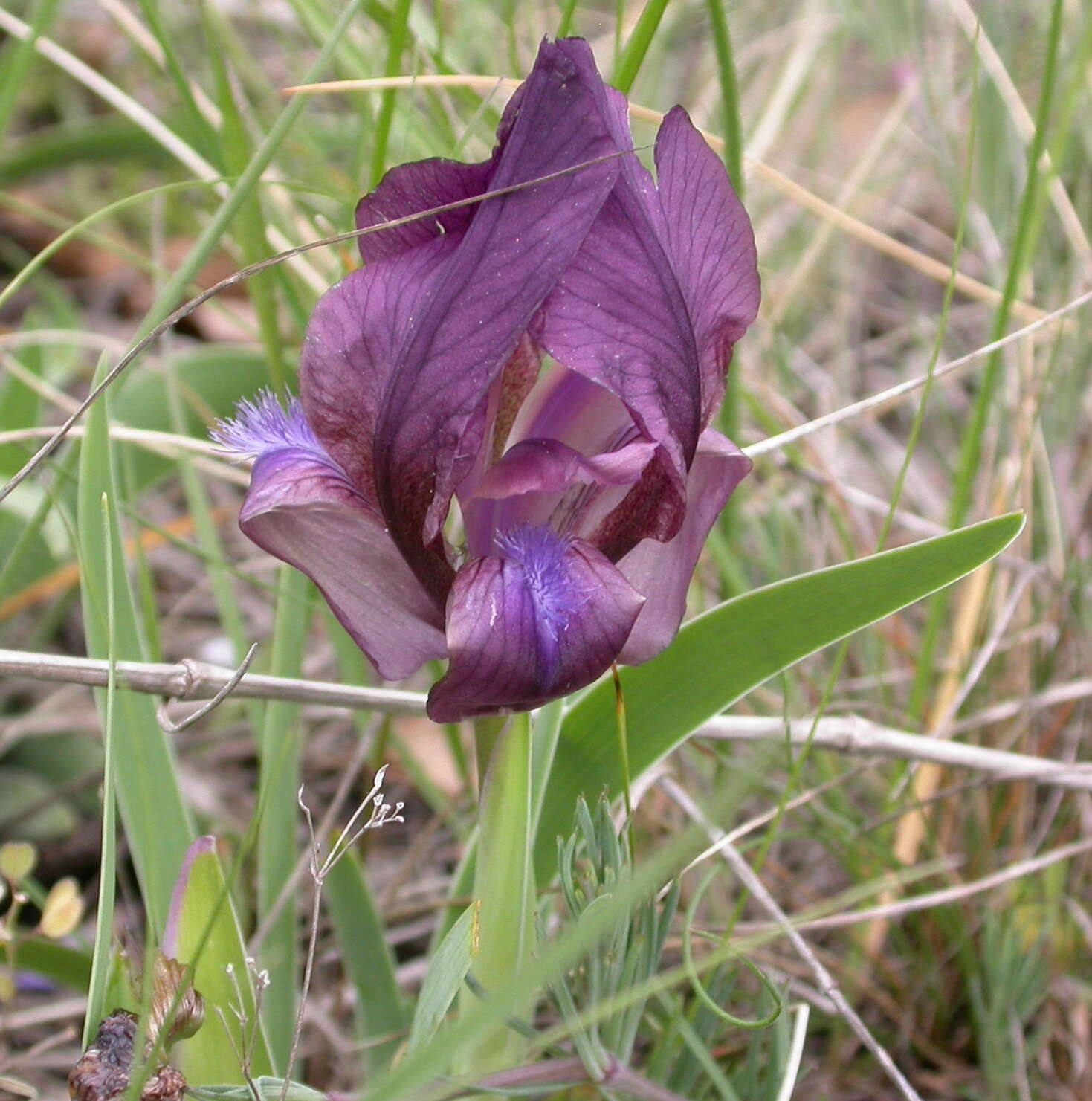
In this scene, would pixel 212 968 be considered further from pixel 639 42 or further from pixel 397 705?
pixel 639 42

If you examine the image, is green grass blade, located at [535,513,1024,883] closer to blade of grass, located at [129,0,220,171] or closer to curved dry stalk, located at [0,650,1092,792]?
curved dry stalk, located at [0,650,1092,792]

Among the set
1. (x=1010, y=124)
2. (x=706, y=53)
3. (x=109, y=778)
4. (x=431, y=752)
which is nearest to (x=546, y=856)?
(x=109, y=778)

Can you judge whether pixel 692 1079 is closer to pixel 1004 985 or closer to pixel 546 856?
pixel 546 856

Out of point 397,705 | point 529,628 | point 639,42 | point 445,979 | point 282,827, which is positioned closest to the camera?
point 529,628

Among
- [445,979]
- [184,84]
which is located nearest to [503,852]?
[445,979]

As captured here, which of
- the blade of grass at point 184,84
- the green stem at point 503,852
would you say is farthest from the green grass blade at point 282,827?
the blade of grass at point 184,84

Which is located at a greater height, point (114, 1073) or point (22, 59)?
point (22, 59)

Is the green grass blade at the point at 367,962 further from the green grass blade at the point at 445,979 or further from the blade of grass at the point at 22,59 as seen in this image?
the blade of grass at the point at 22,59
